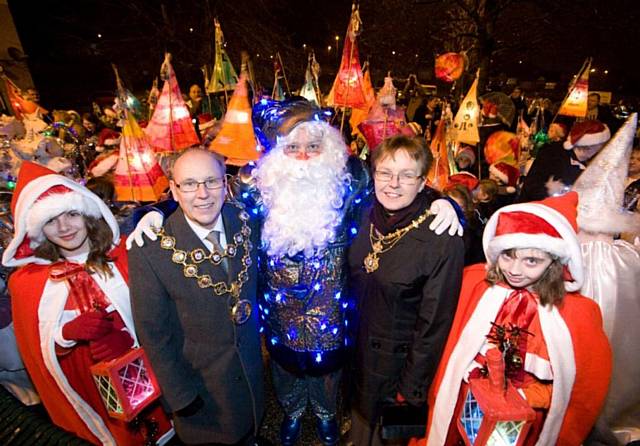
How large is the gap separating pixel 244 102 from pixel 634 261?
582cm

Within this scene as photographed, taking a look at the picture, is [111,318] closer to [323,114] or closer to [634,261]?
[323,114]

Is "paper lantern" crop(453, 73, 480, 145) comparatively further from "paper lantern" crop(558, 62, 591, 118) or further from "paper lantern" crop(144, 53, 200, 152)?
"paper lantern" crop(144, 53, 200, 152)

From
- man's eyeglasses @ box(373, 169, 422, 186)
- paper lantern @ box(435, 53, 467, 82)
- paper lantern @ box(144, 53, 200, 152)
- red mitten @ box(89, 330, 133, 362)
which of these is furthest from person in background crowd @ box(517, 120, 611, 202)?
paper lantern @ box(435, 53, 467, 82)

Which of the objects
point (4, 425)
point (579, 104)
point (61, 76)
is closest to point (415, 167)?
point (4, 425)

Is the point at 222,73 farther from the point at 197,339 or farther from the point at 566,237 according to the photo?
the point at 566,237

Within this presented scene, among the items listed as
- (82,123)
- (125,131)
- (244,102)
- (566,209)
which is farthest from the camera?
(82,123)

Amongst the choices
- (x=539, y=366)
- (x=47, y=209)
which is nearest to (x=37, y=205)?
(x=47, y=209)

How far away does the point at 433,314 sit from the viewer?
A: 217 centimetres

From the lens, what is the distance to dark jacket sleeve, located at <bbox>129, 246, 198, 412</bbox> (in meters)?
2.02

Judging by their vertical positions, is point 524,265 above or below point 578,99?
below

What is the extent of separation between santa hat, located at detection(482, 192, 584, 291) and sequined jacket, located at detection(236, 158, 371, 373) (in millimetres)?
1001

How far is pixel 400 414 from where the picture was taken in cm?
241

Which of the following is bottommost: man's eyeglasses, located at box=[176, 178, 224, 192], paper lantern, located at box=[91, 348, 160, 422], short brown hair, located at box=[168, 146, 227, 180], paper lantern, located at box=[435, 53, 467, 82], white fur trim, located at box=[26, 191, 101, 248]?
paper lantern, located at box=[91, 348, 160, 422]

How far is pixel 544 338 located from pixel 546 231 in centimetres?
65
